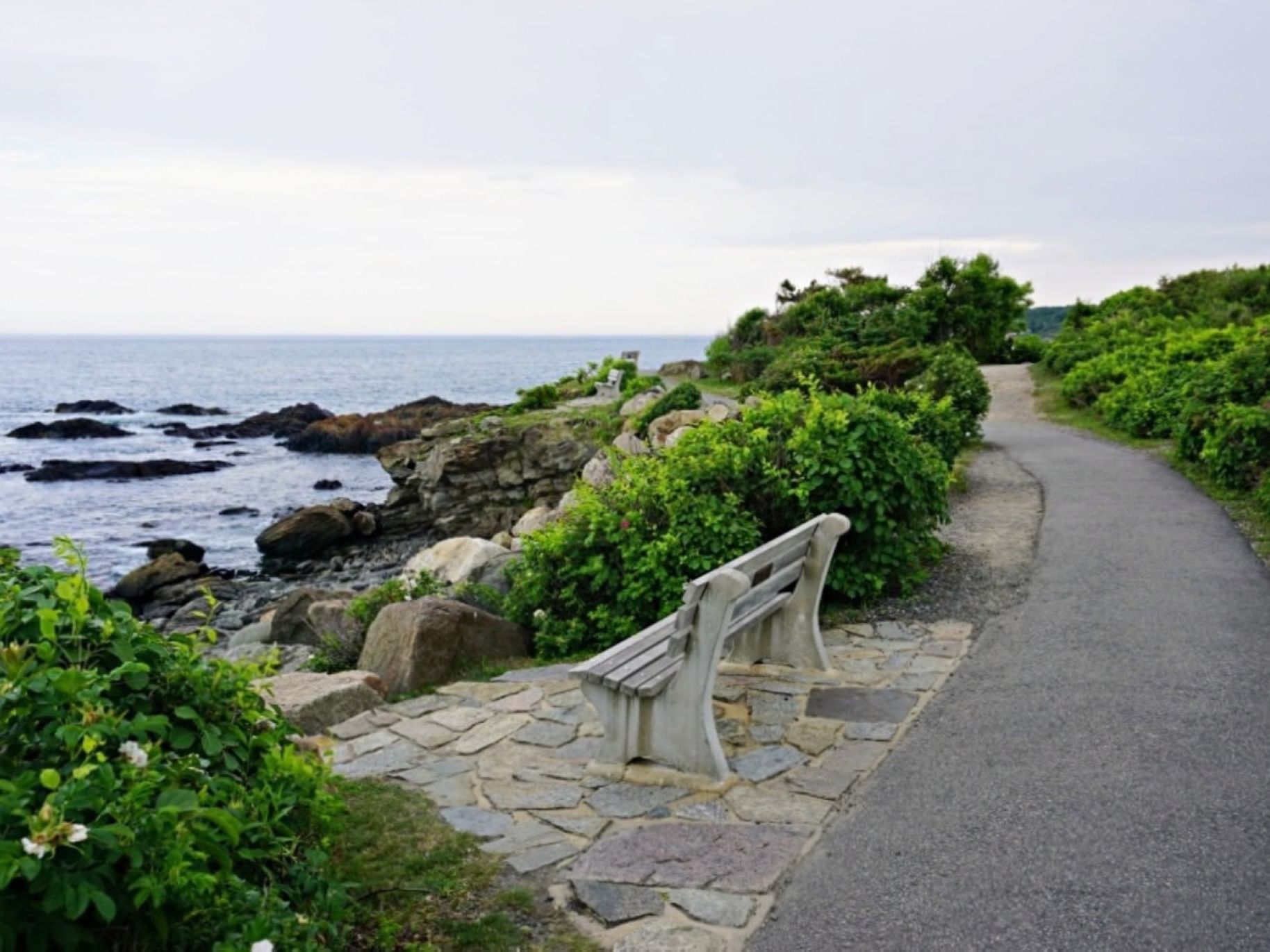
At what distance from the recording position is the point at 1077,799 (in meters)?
4.52

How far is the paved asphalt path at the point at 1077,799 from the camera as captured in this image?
3.62m

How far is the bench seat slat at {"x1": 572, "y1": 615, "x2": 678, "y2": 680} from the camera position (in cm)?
486

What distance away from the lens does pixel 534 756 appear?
5312 mm

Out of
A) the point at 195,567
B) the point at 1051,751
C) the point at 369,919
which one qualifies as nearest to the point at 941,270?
the point at 195,567

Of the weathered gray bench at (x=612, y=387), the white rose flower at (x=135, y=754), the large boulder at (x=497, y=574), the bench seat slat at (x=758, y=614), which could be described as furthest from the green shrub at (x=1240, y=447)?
the weathered gray bench at (x=612, y=387)

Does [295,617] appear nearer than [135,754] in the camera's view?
No

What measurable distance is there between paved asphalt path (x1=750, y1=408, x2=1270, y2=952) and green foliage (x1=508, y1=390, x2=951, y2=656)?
1.11m

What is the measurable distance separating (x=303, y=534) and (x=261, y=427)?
3068 cm

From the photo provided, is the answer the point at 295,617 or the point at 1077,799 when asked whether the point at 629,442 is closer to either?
the point at 295,617

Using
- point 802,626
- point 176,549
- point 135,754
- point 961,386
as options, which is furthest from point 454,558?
point 176,549

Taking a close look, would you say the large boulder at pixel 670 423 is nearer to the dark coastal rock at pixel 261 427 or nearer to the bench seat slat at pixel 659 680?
the bench seat slat at pixel 659 680

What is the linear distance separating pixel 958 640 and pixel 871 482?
148 centimetres

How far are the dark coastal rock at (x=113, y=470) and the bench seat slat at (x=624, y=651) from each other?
36223mm

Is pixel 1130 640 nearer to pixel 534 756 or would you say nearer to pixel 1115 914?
pixel 1115 914
